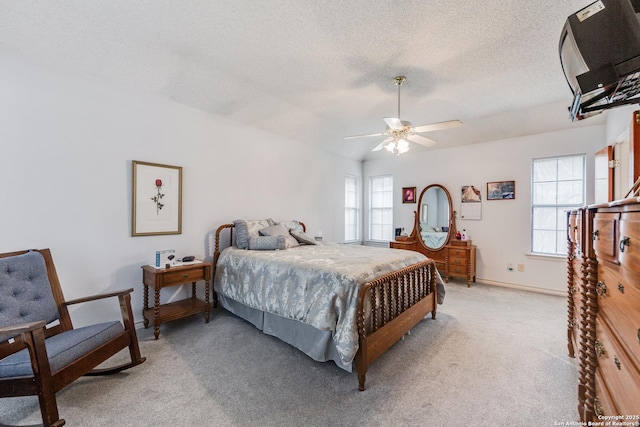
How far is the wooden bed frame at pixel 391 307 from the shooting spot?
2.01 m

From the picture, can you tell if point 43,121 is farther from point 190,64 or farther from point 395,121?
point 395,121

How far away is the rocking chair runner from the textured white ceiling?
1.88 metres

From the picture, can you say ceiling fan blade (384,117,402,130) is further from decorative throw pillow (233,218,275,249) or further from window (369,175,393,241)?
window (369,175,393,241)

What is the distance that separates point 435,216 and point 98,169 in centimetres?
521

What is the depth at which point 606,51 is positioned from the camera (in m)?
1.20

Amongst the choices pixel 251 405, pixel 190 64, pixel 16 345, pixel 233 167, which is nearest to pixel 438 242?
pixel 233 167

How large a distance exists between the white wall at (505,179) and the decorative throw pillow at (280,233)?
3200 millimetres

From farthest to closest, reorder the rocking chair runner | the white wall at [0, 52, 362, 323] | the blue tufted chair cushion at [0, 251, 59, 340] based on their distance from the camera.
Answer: the white wall at [0, 52, 362, 323]
the blue tufted chair cushion at [0, 251, 59, 340]
the rocking chair runner

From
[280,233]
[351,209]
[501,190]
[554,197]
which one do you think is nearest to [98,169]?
[280,233]

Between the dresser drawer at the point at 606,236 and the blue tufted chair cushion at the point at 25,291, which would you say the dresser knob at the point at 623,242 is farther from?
the blue tufted chair cushion at the point at 25,291

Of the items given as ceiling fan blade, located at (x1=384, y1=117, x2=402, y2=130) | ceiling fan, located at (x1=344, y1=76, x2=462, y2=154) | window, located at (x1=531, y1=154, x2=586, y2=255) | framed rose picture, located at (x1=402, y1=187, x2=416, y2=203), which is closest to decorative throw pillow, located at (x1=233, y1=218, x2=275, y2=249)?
ceiling fan, located at (x1=344, y1=76, x2=462, y2=154)

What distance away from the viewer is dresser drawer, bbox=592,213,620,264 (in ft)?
3.59

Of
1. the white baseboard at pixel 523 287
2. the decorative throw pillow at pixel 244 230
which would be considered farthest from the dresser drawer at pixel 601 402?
the white baseboard at pixel 523 287

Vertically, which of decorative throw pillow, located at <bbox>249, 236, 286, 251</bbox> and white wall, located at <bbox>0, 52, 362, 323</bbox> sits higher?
white wall, located at <bbox>0, 52, 362, 323</bbox>
